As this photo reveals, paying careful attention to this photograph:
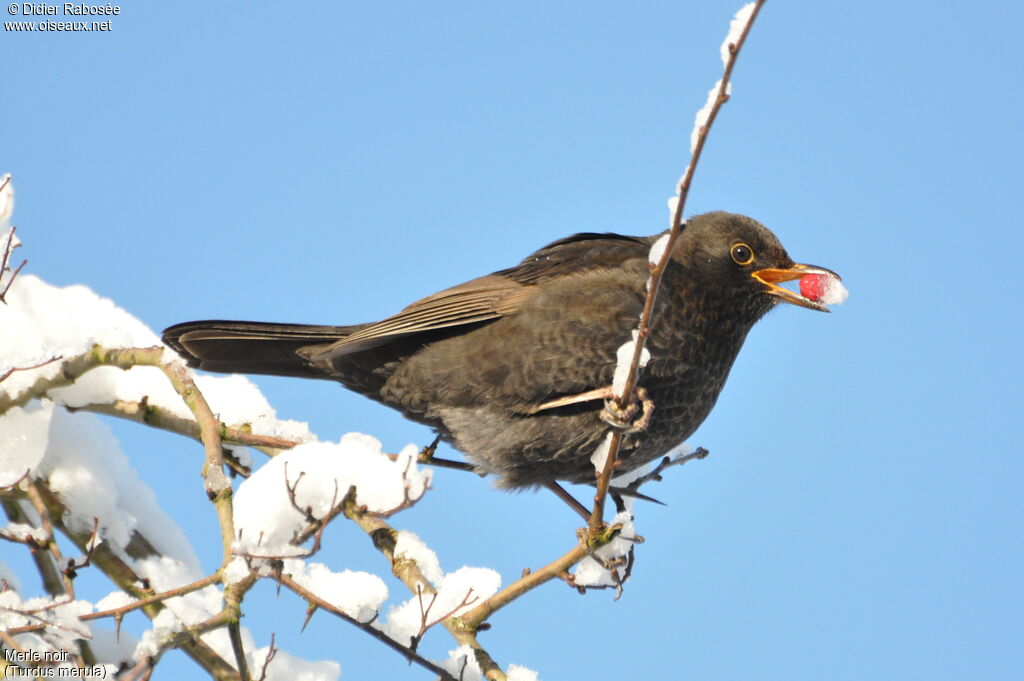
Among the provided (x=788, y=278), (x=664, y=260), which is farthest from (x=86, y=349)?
(x=788, y=278)

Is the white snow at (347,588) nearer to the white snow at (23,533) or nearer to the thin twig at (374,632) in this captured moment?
the thin twig at (374,632)

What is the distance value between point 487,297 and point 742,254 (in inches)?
53.6

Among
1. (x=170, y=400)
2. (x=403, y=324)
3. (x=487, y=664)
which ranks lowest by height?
(x=487, y=664)

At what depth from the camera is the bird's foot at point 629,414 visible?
3570 mm

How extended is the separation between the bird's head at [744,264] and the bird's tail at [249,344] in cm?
179

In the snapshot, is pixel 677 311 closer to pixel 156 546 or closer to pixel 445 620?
pixel 445 620

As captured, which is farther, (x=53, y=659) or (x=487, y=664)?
(x=487, y=664)

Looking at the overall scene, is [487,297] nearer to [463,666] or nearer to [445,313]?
[445,313]

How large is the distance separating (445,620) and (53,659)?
1.22 m

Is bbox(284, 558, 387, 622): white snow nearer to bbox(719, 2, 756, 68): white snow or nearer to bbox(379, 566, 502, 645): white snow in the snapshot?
bbox(379, 566, 502, 645): white snow

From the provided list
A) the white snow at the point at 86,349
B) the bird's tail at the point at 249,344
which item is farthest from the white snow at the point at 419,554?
the bird's tail at the point at 249,344

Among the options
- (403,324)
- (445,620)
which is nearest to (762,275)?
(403,324)

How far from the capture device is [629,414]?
13.2ft

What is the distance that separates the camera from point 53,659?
9.61 ft
